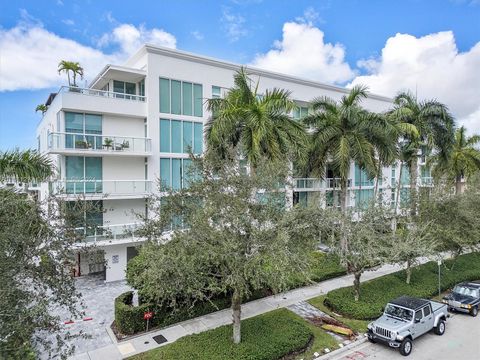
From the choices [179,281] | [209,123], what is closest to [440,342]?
[179,281]

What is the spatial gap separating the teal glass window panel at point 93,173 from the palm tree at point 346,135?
44.3 ft

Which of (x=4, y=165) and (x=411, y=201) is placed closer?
(x=4, y=165)

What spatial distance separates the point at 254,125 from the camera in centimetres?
1573

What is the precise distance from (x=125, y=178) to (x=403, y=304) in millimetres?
16843

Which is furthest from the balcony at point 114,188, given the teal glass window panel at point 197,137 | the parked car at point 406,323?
the parked car at point 406,323

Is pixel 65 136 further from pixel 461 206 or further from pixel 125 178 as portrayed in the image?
pixel 461 206

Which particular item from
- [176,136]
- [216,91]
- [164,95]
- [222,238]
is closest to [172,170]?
[176,136]

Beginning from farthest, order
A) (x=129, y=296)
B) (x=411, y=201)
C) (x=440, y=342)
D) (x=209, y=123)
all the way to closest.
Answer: (x=411, y=201), (x=209, y=123), (x=129, y=296), (x=440, y=342)

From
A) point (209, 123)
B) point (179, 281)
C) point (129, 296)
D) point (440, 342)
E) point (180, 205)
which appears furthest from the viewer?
point (209, 123)

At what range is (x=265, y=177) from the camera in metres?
10.6

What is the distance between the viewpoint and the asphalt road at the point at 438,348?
11.4 m

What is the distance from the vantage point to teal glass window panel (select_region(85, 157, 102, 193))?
18766mm

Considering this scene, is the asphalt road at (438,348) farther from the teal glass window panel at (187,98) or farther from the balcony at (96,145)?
the teal glass window panel at (187,98)

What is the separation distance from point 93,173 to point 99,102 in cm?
440
